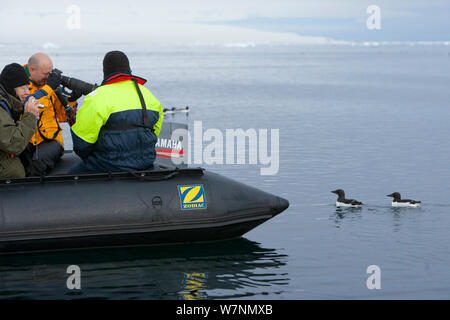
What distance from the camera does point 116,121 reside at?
8.33 metres

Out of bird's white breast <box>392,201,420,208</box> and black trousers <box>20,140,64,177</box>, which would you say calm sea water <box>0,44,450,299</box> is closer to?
bird's white breast <box>392,201,420,208</box>

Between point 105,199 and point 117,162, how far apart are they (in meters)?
0.50

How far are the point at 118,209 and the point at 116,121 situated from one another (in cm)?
106

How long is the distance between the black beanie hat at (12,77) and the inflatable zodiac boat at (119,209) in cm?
113

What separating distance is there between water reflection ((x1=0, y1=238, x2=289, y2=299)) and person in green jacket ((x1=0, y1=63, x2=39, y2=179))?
1.15m

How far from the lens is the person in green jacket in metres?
7.86

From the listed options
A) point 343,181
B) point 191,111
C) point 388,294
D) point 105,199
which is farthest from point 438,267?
point 191,111

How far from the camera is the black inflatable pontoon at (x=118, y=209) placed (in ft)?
27.2

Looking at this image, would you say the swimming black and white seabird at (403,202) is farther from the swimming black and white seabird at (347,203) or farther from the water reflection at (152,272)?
the water reflection at (152,272)

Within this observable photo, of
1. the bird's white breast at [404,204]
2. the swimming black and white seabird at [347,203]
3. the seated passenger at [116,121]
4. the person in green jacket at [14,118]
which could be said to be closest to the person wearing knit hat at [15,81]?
the person in green jacket at [14,118]

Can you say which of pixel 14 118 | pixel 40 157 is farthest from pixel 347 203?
pixel 14 118

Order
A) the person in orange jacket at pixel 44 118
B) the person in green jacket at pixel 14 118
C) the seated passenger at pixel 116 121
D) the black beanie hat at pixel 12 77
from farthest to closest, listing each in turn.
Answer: the person in orange jacket at pixel 44 118, the seated passenger at pixel 116 121, the black beanie hat at pixel 12 77, the person in green jacket at pixel 14 118

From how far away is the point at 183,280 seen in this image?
7.95 meters
